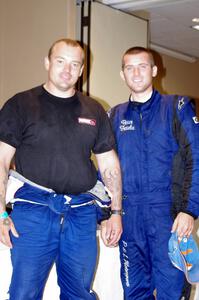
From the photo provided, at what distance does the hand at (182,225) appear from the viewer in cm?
204

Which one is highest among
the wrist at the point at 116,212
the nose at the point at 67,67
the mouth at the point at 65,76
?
the nose at the point at 67,67

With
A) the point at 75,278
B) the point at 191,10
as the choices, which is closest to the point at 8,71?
the point at 191,10

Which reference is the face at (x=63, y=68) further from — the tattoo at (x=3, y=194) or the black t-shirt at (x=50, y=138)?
the tattoo at (x=3, y=194)

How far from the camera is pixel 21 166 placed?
1.99m

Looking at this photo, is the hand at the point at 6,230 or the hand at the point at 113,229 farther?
the hand at the point at 113,229

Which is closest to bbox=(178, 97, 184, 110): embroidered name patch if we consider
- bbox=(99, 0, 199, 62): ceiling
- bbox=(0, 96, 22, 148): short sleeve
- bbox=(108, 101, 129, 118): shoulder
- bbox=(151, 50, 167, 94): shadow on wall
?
bbox=(108, 101, 129, 118): shoulder

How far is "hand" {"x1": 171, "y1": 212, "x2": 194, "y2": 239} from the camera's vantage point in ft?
6.70

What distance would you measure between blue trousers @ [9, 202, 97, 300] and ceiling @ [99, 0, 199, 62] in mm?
2609

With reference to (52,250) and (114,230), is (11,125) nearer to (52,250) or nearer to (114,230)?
(52,250)

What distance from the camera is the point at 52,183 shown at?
1972 mm

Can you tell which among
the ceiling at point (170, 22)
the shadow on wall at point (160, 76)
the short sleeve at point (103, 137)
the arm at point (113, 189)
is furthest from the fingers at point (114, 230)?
the shadow on wall at point (160, 76)

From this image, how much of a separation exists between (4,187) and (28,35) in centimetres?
244

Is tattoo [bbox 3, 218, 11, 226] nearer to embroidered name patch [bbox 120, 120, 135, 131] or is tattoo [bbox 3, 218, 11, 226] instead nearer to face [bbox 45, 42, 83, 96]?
face [bbox 45, 42, 83, 96]

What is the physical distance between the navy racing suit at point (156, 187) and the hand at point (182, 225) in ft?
0.11
